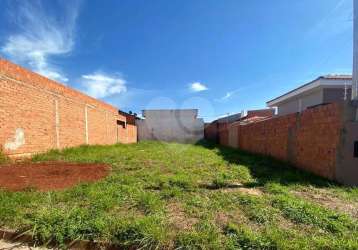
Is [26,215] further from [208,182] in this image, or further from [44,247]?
[208,182]

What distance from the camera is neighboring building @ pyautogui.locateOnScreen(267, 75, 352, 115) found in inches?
Result: 391

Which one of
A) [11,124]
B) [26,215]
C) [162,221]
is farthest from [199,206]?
[11,124]

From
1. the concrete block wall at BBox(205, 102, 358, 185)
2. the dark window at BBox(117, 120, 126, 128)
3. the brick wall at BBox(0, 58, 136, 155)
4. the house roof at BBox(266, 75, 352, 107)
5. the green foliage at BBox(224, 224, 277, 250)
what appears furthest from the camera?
the dark window at BBox(117, 120, 126, 128)

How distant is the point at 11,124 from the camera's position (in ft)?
22.8

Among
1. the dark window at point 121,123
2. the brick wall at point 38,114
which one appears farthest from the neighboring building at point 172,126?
the brick wall at point 38,114

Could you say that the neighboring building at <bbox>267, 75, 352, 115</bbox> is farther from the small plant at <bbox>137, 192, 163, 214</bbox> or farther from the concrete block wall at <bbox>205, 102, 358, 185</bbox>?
the small plant at <bbox>137, 192, 163, 214</bbox>

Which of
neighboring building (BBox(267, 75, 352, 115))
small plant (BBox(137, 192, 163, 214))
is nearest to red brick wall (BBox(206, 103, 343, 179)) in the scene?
neighboring building (BBox(267, 75, 352, 115))

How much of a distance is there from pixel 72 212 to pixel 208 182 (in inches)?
111

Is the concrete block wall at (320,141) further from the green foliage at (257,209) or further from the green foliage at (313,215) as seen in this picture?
the green foliage at (257,209)

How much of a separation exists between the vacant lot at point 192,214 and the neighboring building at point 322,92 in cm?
645

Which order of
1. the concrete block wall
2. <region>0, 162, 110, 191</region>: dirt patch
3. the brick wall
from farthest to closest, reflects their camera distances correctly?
the brick wall
the concrete block wall
<region>0, 162, 110, 191</region>: dirt patch

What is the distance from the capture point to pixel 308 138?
6234 millimetres

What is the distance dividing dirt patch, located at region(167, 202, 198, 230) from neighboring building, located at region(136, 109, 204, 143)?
19309 millimetres

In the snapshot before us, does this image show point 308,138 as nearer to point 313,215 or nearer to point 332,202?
point 332,202
